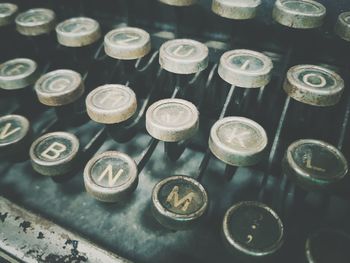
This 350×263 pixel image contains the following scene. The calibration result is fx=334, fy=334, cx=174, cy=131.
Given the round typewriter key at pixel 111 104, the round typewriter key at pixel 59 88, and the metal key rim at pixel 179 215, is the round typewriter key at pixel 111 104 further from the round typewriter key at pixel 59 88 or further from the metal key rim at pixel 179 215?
the metal key rim at pixel 179 215

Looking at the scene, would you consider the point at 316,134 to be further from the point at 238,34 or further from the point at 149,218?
the point at 149,218

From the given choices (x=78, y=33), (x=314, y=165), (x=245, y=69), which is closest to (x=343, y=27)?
(x=245, y=69)

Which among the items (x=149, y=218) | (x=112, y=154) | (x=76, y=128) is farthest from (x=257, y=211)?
(x=76, y=128)

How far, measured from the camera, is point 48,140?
146 centimetres

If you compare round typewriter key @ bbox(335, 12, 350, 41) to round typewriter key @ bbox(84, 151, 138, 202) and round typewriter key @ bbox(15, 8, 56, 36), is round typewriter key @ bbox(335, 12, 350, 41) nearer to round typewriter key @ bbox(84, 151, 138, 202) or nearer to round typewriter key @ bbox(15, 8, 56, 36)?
round typewriter key @ bbox(84, 151, 138, 202)

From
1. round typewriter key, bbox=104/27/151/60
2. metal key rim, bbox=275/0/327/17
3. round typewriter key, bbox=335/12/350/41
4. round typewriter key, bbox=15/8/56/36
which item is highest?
metal key rim, bbox=275/0/327/17

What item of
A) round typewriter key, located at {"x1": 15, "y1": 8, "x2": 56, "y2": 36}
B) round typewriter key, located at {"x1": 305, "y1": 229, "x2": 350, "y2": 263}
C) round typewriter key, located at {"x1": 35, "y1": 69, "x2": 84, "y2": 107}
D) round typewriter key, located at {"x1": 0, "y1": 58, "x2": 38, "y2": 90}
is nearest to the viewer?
round typewriter key, located at {"x1": 305, "y1": 229, "x2": 350, "y2": 263}

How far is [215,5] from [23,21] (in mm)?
1030

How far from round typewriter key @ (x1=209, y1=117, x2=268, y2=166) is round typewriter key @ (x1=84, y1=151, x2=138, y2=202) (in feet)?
1.07

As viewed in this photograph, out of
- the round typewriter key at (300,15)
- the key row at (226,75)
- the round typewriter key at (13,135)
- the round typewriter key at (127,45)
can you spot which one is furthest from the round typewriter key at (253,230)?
the round typewriter key at (13,135)

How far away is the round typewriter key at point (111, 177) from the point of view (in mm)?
1188

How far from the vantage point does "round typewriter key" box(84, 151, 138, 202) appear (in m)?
1.19

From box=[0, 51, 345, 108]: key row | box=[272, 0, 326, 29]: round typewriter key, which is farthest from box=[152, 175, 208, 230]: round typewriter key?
box=[272, 0, 326, 29]: round typewriter key

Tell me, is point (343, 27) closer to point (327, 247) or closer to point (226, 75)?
point (226, 75)
